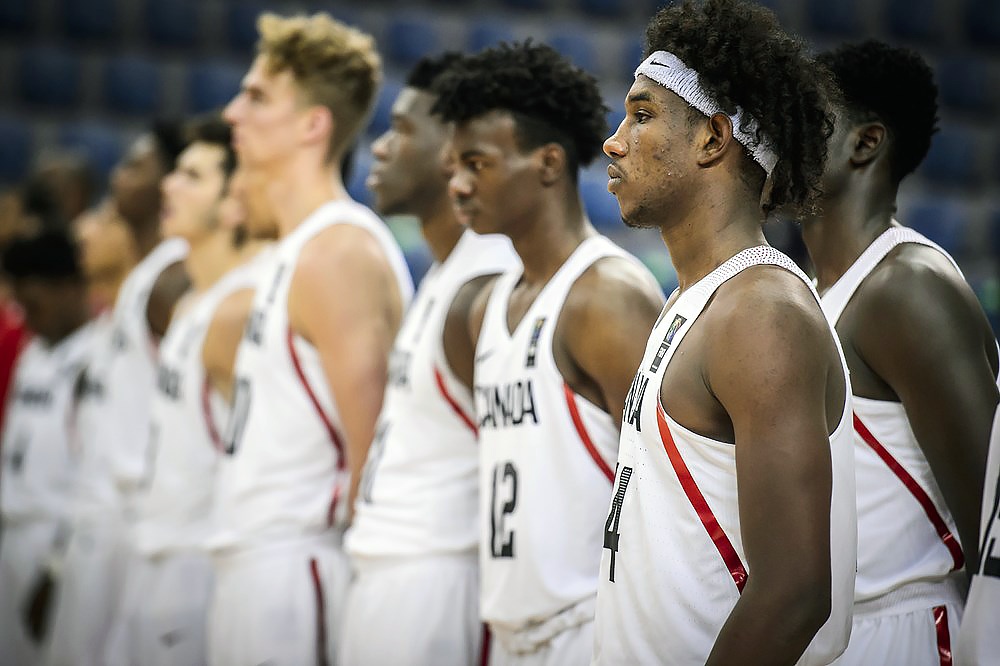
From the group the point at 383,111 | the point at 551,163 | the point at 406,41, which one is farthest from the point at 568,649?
the point at 406,41

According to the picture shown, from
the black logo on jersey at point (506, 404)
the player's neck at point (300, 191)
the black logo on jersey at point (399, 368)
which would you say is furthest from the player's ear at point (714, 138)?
the player's neck at point (300, 191)

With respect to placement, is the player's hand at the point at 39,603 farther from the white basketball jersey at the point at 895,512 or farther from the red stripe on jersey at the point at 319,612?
the white basketball jersey at the point at 895,512

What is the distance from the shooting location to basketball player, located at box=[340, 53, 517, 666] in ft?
12.2

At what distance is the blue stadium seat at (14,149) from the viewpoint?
9.98 meters

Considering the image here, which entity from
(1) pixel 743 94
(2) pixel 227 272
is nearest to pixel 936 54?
(2) pixel 227 272

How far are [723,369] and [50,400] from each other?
5.08 metres

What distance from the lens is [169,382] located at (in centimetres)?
500

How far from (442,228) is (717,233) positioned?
1887mm

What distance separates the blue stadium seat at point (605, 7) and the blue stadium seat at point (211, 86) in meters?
2.84

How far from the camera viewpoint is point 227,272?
540cm

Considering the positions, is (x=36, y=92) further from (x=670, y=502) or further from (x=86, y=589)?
(x=670, y=502)

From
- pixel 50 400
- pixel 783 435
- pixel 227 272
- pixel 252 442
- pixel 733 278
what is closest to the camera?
pixel 783 435

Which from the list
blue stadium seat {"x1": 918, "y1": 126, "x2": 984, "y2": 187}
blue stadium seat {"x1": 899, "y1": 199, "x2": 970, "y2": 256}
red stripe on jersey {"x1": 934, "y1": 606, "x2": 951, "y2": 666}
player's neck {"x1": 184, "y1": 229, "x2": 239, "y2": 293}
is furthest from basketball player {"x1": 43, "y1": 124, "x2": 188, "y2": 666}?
blue stadium seat {"x1": 918, "y1": 126, "x2": 984, "y2": 187}

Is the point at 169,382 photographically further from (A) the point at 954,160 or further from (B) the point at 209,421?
(A) the point at 954,160
